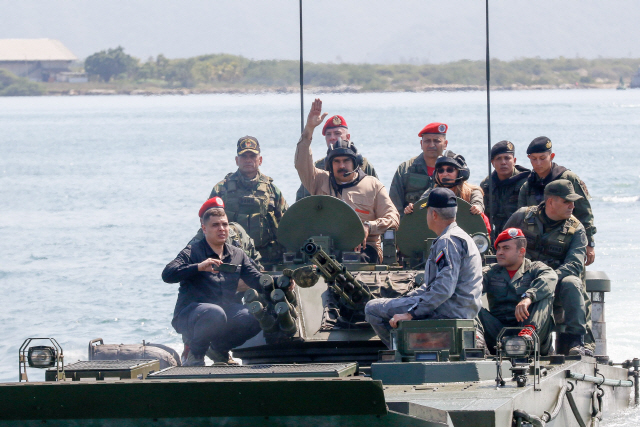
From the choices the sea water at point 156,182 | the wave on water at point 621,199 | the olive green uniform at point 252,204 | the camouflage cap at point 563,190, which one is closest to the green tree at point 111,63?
the sea water at point 156,182

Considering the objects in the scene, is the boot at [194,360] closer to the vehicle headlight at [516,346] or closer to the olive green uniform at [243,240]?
the olive green uniform at [243,240]

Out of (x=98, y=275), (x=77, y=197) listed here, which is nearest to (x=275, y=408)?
(x=98, y=275)

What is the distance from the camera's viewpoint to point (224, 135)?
49.1 m

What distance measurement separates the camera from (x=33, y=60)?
272 ft

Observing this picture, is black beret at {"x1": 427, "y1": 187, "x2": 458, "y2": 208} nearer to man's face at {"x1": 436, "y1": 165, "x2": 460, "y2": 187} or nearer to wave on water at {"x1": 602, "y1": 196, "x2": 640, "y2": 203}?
man's face at {"x1": 436, "y1": 165, "x2": 460, "y2": 187}

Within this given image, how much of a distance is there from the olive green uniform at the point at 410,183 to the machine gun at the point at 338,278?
8.15 feet

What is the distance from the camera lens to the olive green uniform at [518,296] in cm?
874

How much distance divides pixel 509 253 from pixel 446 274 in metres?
1.66

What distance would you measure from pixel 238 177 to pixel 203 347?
336 centimetres

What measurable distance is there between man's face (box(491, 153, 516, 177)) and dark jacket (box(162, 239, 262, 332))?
326 centimetres

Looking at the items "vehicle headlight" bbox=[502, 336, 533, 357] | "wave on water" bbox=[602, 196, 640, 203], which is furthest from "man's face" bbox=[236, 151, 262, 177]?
"wave on water" bbox=[602, 196, 640, 203]

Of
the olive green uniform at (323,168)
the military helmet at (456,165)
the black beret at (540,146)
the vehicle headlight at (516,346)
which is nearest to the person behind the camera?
the vehicle headlight at (516,346)

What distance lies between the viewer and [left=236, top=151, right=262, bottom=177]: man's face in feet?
38.0

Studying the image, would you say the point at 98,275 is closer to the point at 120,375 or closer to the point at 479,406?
the point at 120,375
